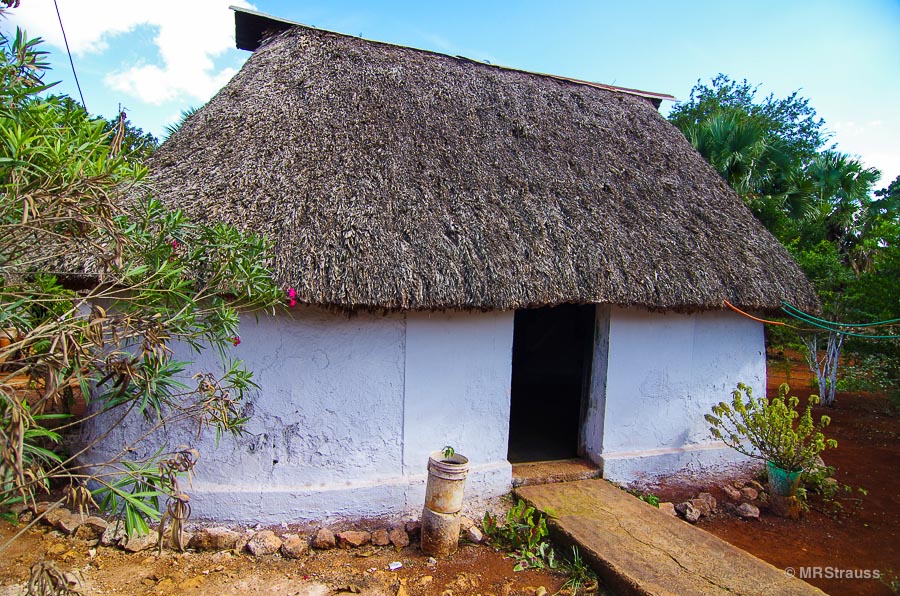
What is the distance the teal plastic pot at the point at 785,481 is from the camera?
517 cm

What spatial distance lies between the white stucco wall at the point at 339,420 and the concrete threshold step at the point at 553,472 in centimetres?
34

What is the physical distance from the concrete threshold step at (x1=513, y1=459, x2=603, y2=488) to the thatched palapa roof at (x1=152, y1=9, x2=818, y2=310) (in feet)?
5.52

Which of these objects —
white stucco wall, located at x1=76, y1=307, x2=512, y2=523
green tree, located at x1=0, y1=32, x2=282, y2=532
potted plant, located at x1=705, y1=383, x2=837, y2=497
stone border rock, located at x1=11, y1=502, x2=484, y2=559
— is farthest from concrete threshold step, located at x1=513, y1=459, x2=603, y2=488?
green tree, located at x1=0, y1=32, x2=282, y2=532

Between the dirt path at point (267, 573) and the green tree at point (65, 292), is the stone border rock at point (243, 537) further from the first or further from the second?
the green tree at point (65, 292)

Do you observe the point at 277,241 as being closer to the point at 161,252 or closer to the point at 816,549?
the point at 161,252

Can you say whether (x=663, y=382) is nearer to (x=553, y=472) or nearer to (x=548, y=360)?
(x=553, y=472)

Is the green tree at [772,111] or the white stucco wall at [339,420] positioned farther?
the green tree at [772,111]

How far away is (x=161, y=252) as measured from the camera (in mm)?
2881

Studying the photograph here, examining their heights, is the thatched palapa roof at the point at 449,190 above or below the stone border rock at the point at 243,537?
above

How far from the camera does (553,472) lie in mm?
5117

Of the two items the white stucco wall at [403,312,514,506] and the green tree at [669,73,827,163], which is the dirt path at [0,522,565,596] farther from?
the green tree at [669,73,827,163]

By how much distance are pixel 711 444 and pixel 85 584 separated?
5.75 meters

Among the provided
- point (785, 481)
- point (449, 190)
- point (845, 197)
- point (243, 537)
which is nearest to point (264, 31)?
point (449, 190)

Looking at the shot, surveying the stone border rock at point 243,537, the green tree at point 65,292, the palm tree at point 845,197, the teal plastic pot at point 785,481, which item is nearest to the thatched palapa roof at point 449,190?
the green tree at point 65,292
